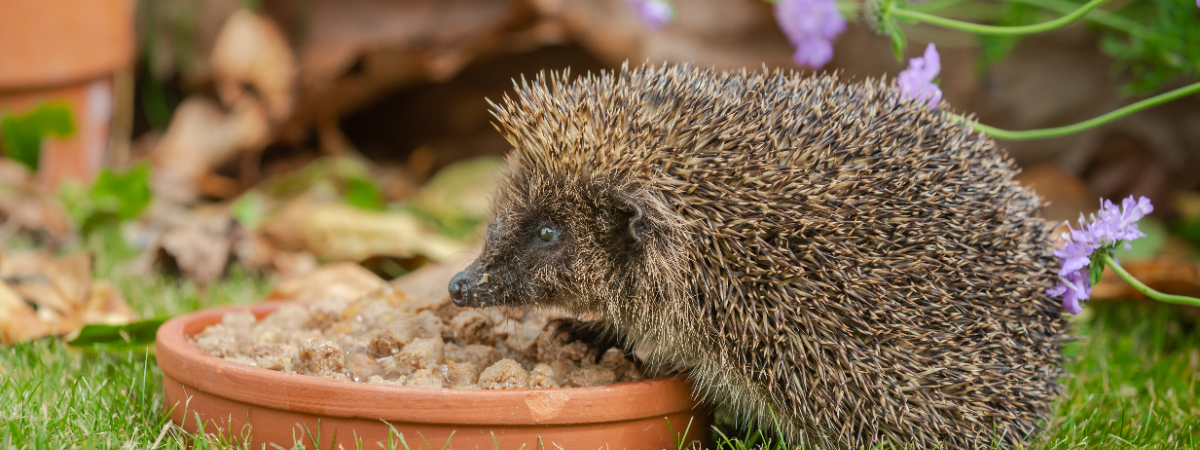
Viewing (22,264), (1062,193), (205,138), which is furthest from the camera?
(205,138)

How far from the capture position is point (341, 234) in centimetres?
473

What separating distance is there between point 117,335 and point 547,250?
1426mm

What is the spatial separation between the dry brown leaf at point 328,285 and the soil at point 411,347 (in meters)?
0.58

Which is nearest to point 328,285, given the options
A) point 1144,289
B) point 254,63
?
point 1144,289

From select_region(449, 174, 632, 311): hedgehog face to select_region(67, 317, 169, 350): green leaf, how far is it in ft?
3.57

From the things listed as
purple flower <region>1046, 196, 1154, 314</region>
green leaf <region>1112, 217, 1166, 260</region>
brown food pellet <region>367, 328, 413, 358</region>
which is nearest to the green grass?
purple flower <region>1046, 196, 1154, 314</region>

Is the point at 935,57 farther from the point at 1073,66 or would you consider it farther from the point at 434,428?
the point at 1073,66

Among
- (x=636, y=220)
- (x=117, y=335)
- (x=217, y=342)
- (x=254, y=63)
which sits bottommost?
(x=117, y=335)

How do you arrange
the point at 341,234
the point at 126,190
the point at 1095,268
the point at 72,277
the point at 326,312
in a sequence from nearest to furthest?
the point at 1095,268 < the point at 326,312 < the point at 72,277 < the point at 341,234 < the point at 126,190

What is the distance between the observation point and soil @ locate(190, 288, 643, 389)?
2342 millimetres

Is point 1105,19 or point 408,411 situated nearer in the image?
point 408,411

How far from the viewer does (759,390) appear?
2.37m

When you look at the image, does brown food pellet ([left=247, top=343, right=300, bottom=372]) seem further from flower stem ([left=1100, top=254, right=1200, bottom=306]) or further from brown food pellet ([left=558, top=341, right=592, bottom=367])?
flower stem ([left=1100, top=254, right=1200, bottom=306])

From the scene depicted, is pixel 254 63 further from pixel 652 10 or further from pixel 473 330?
pixel 473 330
